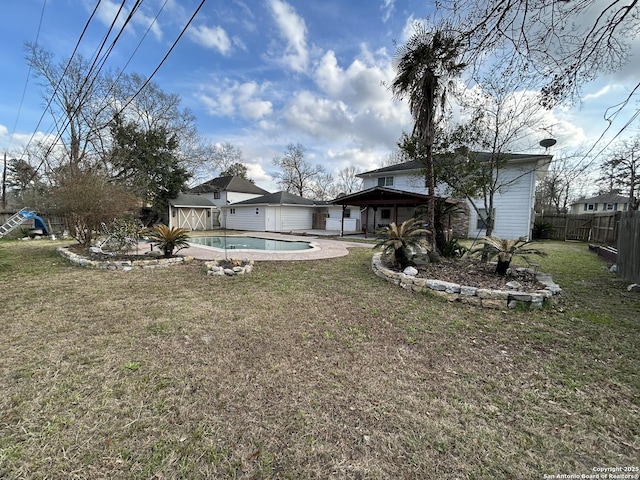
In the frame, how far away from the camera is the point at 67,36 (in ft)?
19.2

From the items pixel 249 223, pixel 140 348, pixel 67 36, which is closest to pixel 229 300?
pixel 140 348

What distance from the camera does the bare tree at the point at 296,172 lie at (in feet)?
109

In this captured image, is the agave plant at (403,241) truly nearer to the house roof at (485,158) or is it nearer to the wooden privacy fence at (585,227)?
the house roof at (485,158)

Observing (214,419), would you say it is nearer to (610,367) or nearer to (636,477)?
(636,477)

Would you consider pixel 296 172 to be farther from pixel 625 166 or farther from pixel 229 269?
pixel 229 269

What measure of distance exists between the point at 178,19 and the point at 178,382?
6.39 m

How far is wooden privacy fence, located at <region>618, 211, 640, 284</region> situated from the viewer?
5672mm

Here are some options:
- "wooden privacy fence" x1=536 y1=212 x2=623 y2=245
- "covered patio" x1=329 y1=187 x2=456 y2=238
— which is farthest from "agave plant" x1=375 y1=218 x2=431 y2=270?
"wooden privacy fence" x1=536 y1=212 x2=623 y2=245

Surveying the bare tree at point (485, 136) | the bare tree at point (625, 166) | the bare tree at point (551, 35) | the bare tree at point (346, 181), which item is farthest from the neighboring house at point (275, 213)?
the bare tree at point (625, 166)

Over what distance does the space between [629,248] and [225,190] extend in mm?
26922

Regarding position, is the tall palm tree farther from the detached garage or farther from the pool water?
the detached garage

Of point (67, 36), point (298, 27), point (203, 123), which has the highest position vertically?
point (203, 123)

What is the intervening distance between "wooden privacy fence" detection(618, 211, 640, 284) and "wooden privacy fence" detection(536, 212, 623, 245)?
791 cm

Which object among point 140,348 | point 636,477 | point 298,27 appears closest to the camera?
point 636,477
